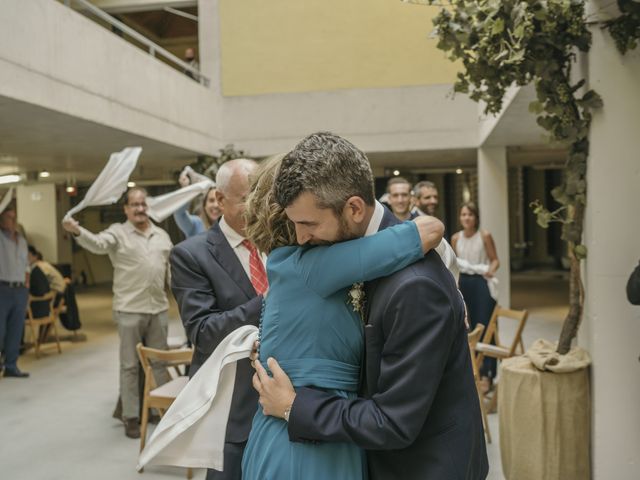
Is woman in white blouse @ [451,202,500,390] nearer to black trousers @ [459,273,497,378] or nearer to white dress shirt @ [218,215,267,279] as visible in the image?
black trousers @ [459,273,497,378]

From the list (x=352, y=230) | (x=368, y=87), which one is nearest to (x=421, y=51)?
(x=368, y=87)

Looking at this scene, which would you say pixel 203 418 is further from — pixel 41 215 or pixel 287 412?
pixel 41 215

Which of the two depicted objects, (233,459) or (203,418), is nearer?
(203,418)

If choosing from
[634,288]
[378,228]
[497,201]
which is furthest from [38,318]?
[378,228]

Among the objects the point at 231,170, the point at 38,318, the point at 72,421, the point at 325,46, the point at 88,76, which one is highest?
the point at 325,46

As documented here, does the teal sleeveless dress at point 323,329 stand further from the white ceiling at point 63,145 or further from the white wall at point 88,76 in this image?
the white ceiling at point 63,145

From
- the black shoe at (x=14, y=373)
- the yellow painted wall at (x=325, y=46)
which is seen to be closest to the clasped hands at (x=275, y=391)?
the black shoe at (x=14, y=373)

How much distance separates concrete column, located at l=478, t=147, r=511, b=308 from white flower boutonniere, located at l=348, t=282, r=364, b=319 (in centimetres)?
952

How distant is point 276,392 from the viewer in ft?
4.30

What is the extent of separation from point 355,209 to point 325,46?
9.67 m

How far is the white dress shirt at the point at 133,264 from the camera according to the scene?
495 centimetres

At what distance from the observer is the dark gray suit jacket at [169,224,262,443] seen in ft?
6.52

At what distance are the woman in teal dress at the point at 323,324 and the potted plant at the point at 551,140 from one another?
208cm

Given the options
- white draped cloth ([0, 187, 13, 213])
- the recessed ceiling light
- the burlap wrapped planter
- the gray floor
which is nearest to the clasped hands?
the burlap wrapped planter
